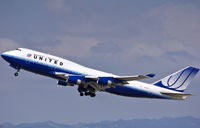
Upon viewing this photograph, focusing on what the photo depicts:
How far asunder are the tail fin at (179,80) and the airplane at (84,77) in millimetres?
243

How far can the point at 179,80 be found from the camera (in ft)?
324

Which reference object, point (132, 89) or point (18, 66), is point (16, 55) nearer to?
point (18, 66)

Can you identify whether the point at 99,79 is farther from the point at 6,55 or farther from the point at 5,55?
the point at 5,55

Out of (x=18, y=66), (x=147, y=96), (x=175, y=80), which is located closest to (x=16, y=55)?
(x=18, y=66)

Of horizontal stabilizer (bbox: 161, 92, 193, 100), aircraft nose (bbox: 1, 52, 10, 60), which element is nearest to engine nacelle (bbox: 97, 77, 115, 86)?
horizontal stabilizer (bbox: 161, 92, 193, 100)

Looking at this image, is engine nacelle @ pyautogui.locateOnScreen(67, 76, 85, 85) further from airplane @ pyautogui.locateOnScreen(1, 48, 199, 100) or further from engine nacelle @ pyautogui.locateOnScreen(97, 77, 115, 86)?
engine nacelle @ pyautogui.locateOnScreen(97, 77, 115, 86)

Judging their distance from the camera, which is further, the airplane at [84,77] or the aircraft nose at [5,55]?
the aircraft nose at [5,55]

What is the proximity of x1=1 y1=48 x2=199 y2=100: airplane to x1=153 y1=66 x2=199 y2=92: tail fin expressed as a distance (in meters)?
0.24

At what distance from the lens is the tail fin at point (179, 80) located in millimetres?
97312

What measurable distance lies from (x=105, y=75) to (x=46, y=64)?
1148cm

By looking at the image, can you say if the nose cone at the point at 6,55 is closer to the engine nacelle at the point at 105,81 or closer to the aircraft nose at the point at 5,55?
the aircraft nose at the point at 5,55

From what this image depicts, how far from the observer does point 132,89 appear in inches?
3632

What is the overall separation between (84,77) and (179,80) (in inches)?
844

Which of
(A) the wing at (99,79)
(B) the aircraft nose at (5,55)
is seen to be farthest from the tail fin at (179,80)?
(B) the aircraft nose at (5,55)
